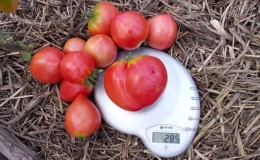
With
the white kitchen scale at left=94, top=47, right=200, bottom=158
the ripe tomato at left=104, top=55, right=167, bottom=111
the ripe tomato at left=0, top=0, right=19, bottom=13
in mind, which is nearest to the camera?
the ripe tomato at left=0, top=0, right=19, bottom=13

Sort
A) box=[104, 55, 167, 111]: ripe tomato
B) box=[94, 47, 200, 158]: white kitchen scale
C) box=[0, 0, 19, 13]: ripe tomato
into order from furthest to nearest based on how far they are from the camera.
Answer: box=[94, 47, 200, 158]: white kitchen scale < box=[104, 55, 167, 111]: ripe tomato < box=[0, 0, 19, 13]: ripe tomato

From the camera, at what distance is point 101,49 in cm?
116

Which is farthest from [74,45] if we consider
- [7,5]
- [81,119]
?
[7,5]

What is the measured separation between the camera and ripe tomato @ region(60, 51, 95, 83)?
1.11 m

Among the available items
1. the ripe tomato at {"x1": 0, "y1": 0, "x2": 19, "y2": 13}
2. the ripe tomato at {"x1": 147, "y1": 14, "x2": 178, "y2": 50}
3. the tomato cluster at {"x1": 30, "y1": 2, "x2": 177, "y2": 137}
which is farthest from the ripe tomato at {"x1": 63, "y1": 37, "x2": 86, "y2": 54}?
the ripe tomato at {"x1": 0, "y1": 0, "x2": 19, "y2": 13}

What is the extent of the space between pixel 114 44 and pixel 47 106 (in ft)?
0.97

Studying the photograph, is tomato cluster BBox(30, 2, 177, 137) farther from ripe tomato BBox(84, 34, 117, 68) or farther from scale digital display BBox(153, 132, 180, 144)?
scale digital display BBox(153, 132, 180, 144)

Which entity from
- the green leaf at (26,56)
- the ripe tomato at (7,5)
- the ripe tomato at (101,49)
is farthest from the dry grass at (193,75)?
the ripe tomato at (7,5)

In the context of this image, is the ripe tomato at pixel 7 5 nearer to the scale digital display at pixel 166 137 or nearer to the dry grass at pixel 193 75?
the dry grass at pixel 193 75

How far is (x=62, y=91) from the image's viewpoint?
1205mm

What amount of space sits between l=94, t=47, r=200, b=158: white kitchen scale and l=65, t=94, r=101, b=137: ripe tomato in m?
0.06

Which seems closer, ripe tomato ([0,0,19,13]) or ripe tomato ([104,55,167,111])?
ripe tomato ([0,0,19,13])

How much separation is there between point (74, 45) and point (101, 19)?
120mm

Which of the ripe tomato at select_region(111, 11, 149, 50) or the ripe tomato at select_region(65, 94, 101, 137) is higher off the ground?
the ripe tomato at select_region(111, 11, 149, 50)
